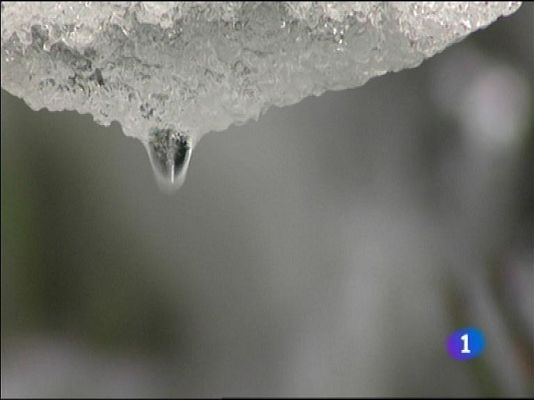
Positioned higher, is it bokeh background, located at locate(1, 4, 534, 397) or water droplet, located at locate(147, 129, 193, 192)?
bokeh background, located at locate(1, 4, 534, 397)

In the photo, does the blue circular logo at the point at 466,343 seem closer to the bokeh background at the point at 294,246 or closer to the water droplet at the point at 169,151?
the bokeh background at the point at 294,246

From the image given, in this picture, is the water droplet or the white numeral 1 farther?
the white numeral 1

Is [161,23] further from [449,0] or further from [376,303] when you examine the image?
[376,303]

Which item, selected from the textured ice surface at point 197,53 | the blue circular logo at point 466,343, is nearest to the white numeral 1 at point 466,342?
the blue circular logo at point 466,343

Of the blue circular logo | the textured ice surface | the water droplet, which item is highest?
the blue circular logo

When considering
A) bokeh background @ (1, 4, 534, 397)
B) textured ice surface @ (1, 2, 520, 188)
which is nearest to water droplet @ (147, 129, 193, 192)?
textured ice surface @ (1, 2, 520, 188)

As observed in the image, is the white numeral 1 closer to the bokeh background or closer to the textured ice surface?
the bokeh background
